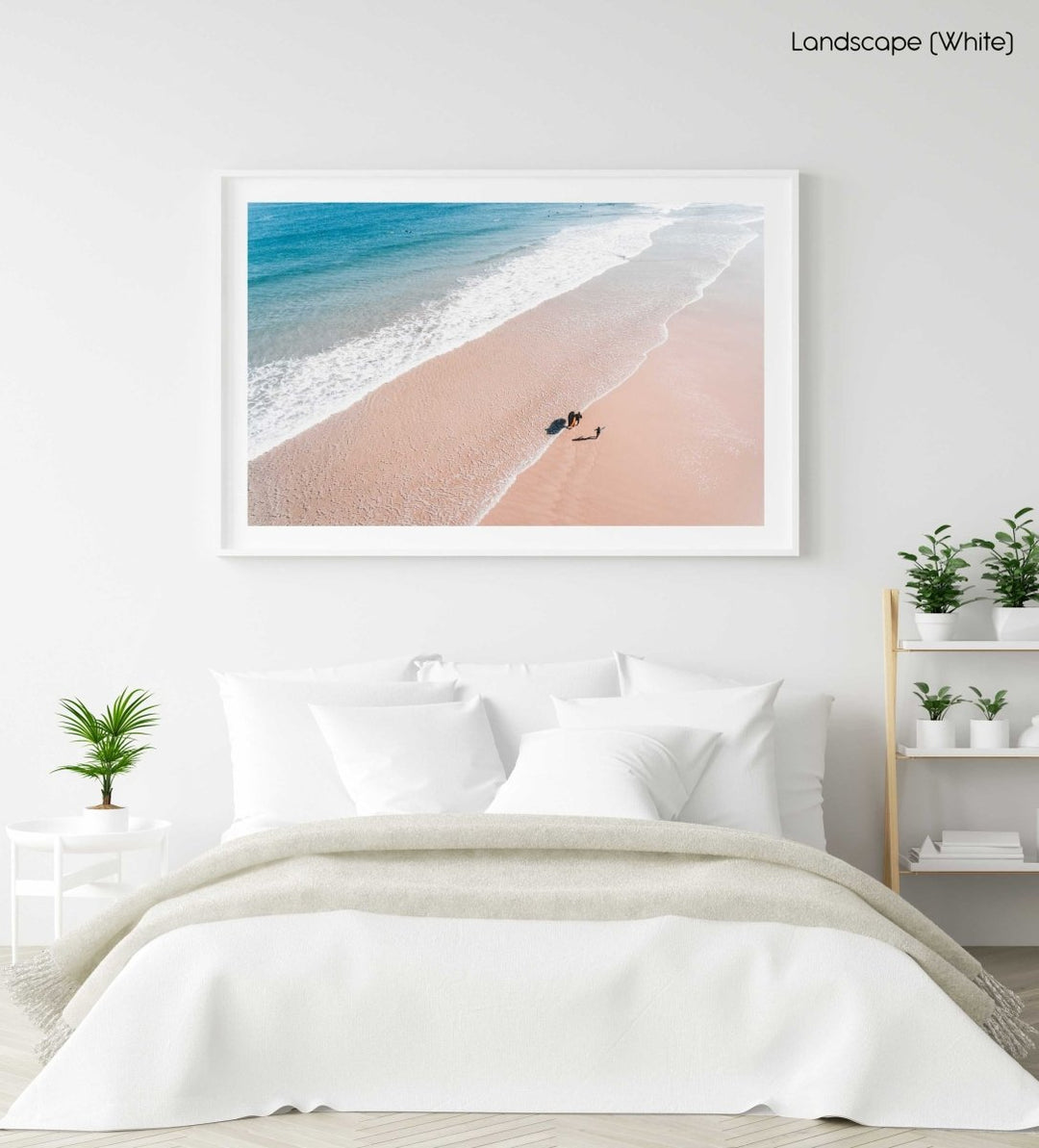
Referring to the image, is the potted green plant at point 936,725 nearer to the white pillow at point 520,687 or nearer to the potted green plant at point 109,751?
the white pillow at point 520,687

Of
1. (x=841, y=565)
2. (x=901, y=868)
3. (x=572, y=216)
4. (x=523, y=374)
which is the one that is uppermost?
(x=572, y=216)

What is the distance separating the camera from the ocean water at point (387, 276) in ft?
13.6

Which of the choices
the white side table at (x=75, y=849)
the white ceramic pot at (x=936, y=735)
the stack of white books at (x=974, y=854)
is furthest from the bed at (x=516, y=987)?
the white ceramic pot at (x=936, y=735)

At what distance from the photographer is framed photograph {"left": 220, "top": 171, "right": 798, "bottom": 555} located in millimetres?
4141

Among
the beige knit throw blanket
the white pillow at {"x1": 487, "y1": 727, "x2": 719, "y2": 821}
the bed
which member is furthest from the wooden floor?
the white pillow at {"x1": 487, "y1": 727, "x2": 719, "y2": 821}

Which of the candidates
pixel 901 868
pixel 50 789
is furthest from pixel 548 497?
pixel 50 789

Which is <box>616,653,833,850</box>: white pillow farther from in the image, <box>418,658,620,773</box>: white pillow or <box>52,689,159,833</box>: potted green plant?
<box>52,689,159,833</box>: potted green plant

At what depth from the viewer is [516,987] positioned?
2535 mm

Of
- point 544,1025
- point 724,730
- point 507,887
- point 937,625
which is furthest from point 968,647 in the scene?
point 544,1025

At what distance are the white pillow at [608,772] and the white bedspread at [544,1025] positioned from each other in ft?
1.89

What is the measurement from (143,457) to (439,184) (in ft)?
4.29

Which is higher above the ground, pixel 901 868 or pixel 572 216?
pixel 572 216

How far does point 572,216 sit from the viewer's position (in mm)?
4180

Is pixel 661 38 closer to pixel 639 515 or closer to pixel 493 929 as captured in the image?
pixel 639 515
